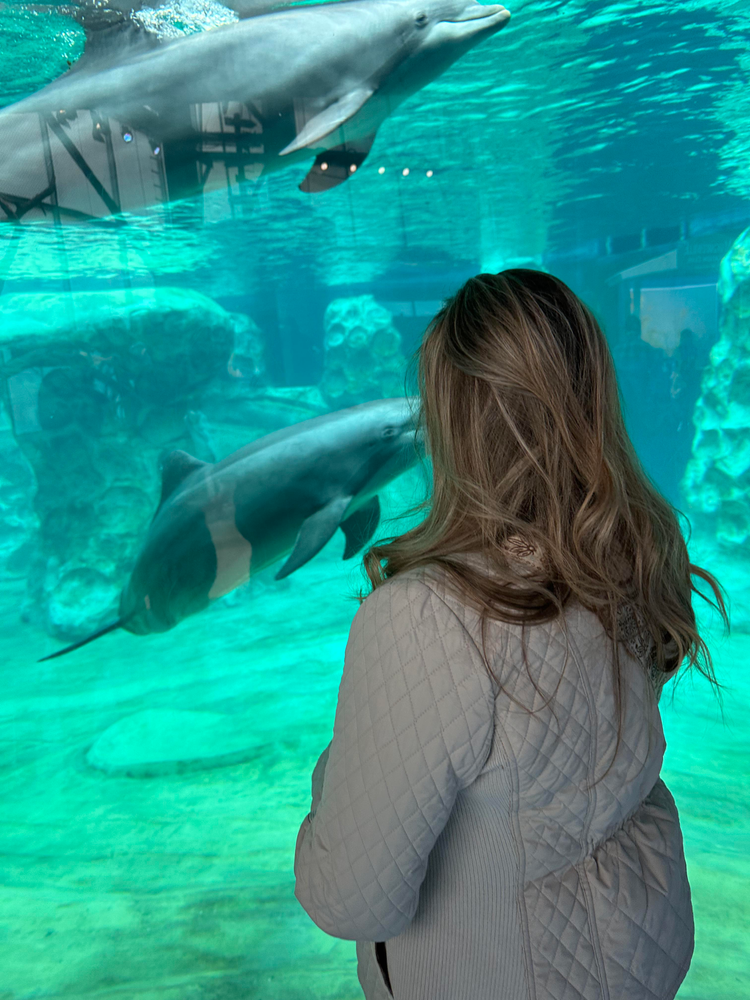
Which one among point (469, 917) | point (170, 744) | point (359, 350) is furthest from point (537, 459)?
point (359, 350)

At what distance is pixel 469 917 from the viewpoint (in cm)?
144

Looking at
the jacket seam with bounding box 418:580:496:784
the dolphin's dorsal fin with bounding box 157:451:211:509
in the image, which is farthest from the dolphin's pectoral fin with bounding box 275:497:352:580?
the jacket seam with bounding box 418:580:496:784

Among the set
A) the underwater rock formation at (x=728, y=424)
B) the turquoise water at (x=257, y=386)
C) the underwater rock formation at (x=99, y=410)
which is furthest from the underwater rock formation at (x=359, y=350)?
the underwater rock formation at (x=728, y=424)

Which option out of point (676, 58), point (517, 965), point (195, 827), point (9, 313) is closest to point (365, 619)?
point (517, 965)

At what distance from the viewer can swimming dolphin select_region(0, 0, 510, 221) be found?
399cm

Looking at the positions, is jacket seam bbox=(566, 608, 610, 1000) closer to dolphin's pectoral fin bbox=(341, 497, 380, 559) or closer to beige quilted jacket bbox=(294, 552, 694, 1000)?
beige quilted jacket bbox=(294, 552, 694, 1000)

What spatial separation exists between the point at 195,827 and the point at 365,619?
447cm

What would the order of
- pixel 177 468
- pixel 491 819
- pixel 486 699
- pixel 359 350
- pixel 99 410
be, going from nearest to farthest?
pixel 486 699
pixel 491 819
pixel 177 468
pixel 99 410
pixel 359 350

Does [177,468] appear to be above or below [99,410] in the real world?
above

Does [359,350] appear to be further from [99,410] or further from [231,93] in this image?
[231,93]

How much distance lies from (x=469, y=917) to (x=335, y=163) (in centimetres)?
461

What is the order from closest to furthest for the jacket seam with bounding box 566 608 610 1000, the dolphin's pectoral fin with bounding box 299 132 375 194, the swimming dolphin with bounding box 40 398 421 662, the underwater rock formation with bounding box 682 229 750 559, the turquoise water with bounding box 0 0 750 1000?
the jacket seam with bounding box 566 608 610 1000 < the turquoise water with bounding box 0 0 750 1000 < the dolphin's pectoral fin with bounding box 299 132 375 194 < the swimming dolphin with bounding box 40 398 421 662 < the underwater rock formation with bounding box 682 229 750 559

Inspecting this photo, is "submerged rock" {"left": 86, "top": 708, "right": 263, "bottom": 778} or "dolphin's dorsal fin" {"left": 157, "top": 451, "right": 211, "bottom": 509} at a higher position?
"dolphin's dorsal fin" {"left": 157, "top": 451, "right": 211, "bottom": 509}

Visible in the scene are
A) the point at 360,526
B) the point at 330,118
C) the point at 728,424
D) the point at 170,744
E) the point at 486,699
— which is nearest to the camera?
the point at 486,699
